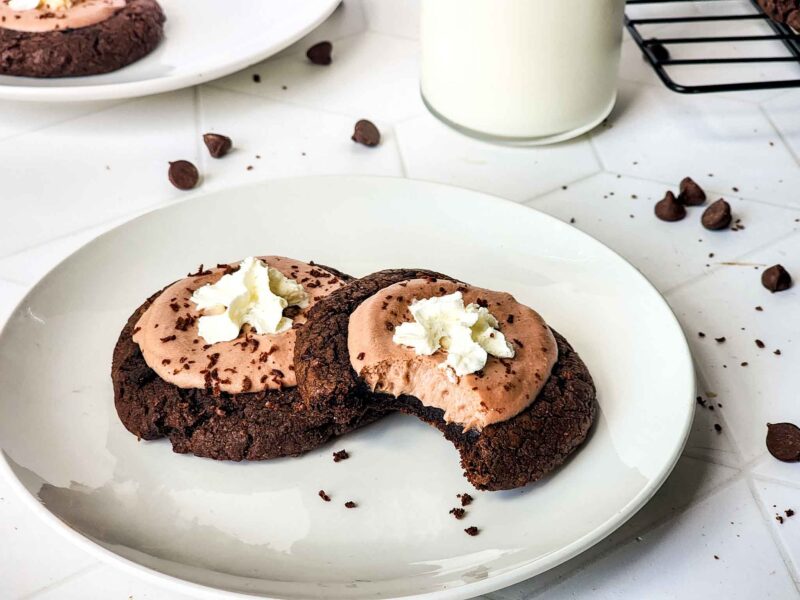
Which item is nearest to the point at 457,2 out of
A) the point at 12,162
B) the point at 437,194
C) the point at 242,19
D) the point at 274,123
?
the point at 437,194

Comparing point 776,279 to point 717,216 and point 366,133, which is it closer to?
point 717,216

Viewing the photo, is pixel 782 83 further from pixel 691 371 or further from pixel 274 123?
pixel 274 123

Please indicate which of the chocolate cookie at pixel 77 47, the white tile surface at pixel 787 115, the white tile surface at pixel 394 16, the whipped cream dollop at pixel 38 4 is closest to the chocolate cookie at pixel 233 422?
the chocolate cookie at pixel 77 47

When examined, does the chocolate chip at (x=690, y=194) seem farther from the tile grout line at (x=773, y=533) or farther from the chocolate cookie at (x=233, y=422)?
the chocolate cookie at (x=233, y=422)

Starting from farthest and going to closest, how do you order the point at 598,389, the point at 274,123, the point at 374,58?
the point at 374,58 < the point at 274,123 < the point at 598,389

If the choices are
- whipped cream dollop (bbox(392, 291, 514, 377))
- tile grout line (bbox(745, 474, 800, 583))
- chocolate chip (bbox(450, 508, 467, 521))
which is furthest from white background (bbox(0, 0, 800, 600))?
whipped cream dollop (bbox(392, 291, 514, 377))

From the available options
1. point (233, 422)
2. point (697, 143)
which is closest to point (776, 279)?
point (697, 143)

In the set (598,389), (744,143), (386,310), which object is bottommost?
(744,143)

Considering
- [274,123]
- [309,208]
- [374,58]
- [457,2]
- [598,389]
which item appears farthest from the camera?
[374,58]
